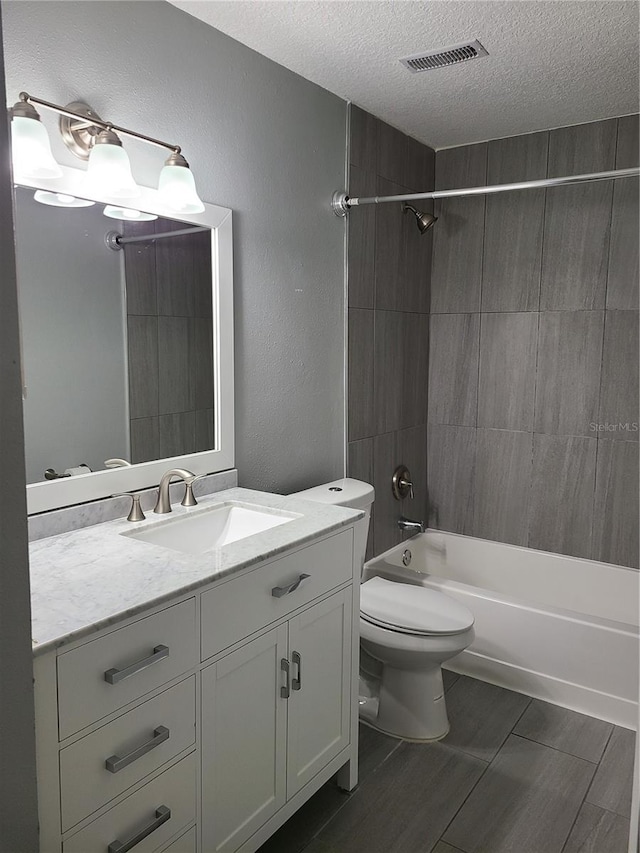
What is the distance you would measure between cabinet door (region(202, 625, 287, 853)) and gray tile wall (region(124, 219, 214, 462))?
0.70 m

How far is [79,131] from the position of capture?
172 centimetres

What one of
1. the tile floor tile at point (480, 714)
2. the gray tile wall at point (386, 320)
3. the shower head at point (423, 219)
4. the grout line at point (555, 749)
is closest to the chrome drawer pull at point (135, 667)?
the tile floor tile at point (480, 714)

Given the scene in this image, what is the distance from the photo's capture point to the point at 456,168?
337cm

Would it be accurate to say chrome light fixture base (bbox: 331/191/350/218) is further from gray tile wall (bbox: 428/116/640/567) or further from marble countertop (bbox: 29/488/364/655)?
marble countertop (bbox: 29/488/364/655)

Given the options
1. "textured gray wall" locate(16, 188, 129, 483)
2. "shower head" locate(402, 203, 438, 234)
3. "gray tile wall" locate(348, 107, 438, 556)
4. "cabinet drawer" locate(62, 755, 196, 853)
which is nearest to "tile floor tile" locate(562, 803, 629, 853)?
"cabinet drawer" locate(62, 755, 196, 853)

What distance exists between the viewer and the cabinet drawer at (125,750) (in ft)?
3.98

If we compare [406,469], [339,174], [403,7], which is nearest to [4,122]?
[403,7]

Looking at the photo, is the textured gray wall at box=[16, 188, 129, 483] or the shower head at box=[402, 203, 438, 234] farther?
the shower head at box=[402, 203, 438, 234]

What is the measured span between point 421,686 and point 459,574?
45.8 inches

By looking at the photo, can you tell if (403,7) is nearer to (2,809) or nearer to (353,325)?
(353,325)

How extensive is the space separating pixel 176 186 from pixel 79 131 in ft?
0.92

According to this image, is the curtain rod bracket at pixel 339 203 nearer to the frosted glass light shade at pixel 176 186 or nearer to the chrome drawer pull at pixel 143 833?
the frosted glass light shade at pixel 176 186

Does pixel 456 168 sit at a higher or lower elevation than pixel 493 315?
higher

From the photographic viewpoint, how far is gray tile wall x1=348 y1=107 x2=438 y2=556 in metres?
2.91
